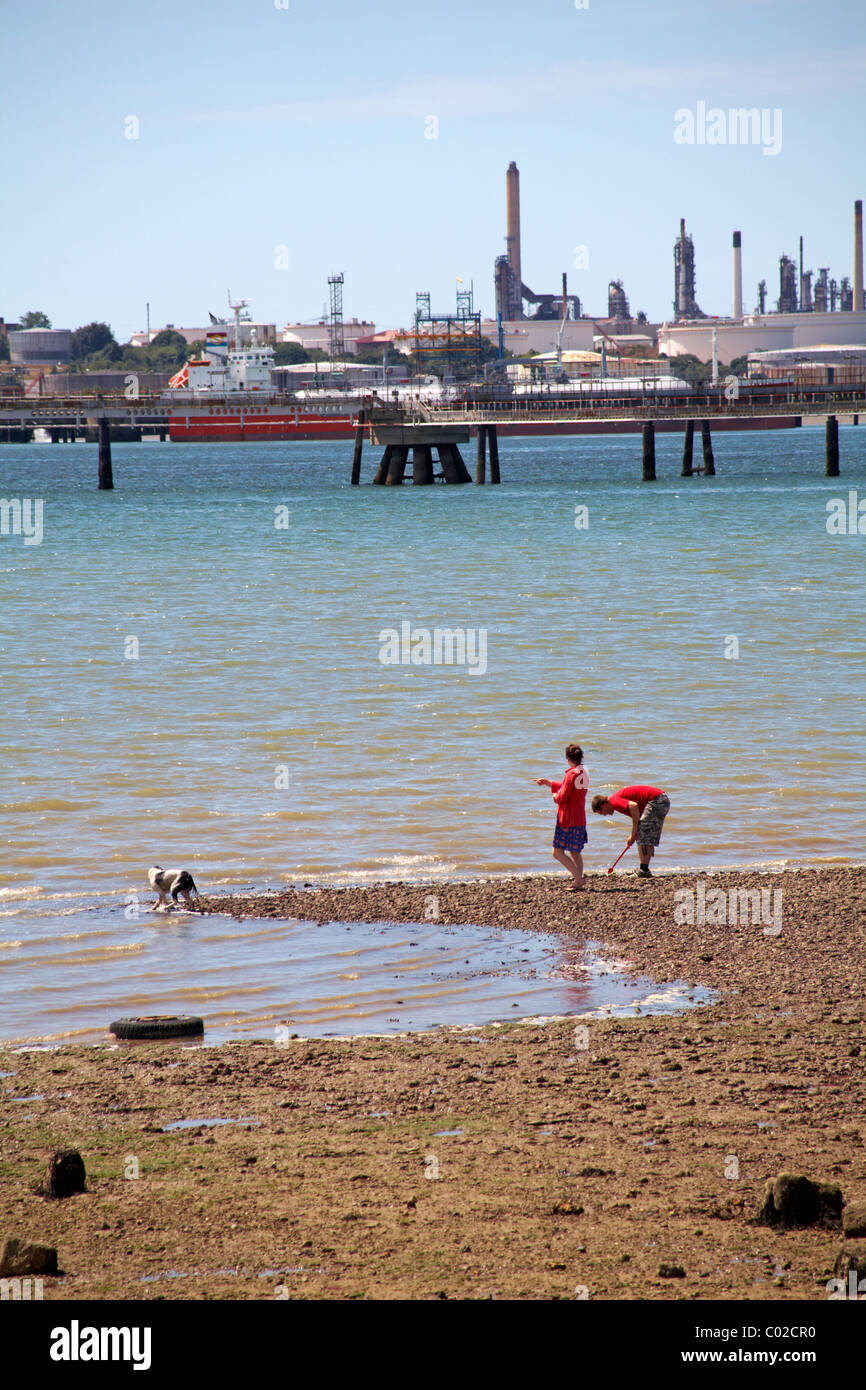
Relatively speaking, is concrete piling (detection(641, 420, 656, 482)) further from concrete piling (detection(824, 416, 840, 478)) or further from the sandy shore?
the sandy shore

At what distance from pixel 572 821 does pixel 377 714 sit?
27.3ft

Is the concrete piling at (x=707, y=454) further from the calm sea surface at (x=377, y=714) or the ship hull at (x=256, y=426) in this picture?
the ship hull at (x=256, y=426)

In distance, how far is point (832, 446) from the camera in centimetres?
6919

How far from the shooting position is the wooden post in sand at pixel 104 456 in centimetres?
7100

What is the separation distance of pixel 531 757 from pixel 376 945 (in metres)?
6.56

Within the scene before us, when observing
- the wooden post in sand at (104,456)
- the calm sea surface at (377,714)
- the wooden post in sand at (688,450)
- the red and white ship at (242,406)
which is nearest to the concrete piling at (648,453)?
the wooden post in sand at (688,450)

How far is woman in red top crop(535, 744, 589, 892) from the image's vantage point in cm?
1085

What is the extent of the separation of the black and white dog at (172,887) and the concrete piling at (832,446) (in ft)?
198

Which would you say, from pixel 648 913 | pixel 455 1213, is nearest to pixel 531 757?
pixel 648 913

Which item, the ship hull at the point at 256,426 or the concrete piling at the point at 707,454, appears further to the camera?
the ship hull at the point at 256,426
